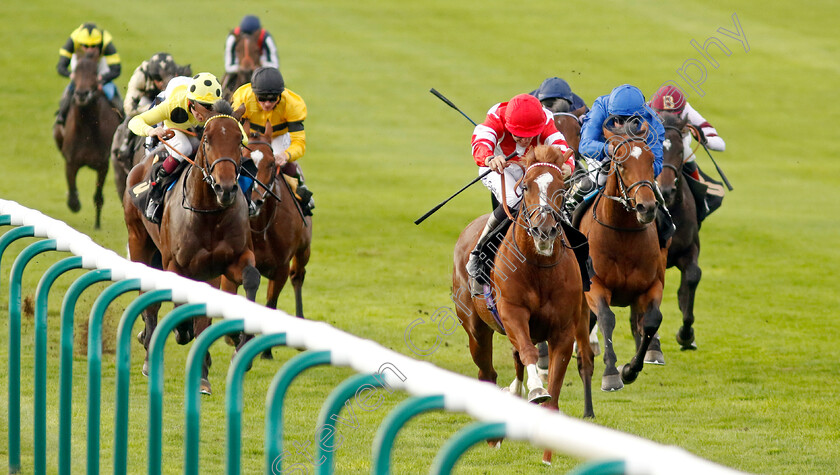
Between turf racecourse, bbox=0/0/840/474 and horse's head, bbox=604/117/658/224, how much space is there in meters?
1.31

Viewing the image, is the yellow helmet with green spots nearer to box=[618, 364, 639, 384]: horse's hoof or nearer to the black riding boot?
the black riding boot

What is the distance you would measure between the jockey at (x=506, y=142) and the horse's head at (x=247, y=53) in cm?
908

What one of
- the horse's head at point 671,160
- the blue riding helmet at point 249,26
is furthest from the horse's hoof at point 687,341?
the blue riding helmet at point 249,26

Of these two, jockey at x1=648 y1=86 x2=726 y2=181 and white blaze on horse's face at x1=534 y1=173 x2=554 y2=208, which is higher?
white blaze on horse's face at x1=534 y1=173 x2=554 y2=208

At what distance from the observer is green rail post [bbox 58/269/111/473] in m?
3.94

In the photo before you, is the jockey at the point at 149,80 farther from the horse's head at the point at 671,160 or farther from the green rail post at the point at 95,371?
the green rail post at the point at 95,371

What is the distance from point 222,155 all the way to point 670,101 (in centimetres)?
384

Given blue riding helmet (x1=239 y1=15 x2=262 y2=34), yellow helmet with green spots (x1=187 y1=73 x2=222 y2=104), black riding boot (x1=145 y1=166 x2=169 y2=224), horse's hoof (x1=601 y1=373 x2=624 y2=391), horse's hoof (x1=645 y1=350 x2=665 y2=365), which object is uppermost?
yellow helmet with green spots (x1=187 y1=73 x2=222 y2=104)

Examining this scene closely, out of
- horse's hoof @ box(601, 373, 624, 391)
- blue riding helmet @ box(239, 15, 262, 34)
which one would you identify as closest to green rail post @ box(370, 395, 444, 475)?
horse's hoof @ box(601, 373, 624, 391)

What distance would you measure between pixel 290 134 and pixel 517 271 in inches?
128

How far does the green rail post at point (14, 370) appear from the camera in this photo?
4.42 m

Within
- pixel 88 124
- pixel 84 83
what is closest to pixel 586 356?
pixel 84 83

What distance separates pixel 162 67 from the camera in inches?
469

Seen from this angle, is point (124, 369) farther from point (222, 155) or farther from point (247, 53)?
point (247, 53)
